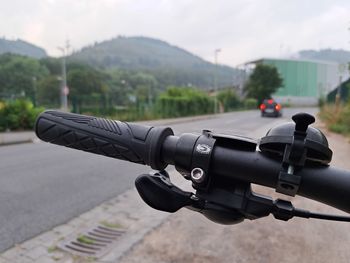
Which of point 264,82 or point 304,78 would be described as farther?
point 304,78

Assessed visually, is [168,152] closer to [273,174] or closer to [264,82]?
[273,174]

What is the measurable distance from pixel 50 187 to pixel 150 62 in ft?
528

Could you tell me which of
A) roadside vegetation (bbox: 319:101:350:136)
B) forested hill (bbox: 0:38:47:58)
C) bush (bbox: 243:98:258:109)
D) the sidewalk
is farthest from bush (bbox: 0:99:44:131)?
bush (bbox: 243:98:258:109)

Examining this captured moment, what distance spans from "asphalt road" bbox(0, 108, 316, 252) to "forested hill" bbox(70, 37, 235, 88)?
98518 millimetres

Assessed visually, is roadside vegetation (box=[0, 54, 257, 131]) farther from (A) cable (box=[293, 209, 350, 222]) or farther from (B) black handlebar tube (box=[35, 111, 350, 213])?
(A) cable (box=[293, 209, 350, 222])

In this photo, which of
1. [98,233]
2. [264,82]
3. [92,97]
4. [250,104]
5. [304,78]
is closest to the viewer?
[98,233]

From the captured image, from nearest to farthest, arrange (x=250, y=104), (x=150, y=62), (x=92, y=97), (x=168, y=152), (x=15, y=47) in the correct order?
(x=168, y=152) → (x=92, y=97) → (x=250, y=104) → (x=15, y=47) → (x=150, y=62)

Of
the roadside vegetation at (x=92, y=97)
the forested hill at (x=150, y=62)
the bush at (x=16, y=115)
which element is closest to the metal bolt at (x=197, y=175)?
the roadside vegetation at (x=92, y=97)

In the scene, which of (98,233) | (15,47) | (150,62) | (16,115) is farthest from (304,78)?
(98,233)

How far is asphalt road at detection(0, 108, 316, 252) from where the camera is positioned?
4627 mm

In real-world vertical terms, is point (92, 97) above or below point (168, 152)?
below

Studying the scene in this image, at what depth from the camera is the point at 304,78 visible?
88000mm

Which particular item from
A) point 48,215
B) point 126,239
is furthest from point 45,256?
point 48,215

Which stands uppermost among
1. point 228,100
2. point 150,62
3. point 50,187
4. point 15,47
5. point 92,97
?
point 150,62
